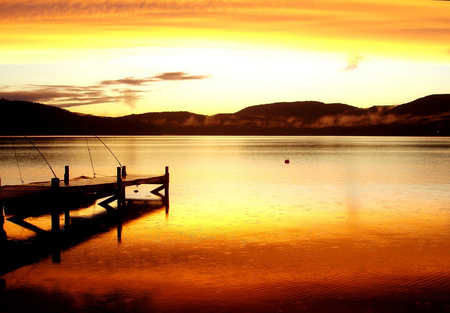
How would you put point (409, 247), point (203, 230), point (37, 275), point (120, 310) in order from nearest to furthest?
point (120, 310) → point (37, 275) → point (409, 247) → point (203, 230)

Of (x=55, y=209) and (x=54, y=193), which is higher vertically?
(x=54, y=193)

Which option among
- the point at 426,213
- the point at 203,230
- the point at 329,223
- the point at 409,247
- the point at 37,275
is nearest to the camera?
the point at 37,275

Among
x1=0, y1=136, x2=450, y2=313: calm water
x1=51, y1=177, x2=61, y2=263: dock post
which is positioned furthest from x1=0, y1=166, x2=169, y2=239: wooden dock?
x1=0, y1=136, x2=450, y2=313: calm water

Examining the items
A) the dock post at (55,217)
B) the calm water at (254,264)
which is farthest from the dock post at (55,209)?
the calm water at (254,264)

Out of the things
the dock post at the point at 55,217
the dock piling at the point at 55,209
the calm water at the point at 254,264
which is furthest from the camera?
the dock piling at the point at 55,209

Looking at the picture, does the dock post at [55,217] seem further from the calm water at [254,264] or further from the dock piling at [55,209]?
the calm water at [254,264]

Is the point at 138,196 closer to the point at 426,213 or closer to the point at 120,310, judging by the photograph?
the point at 426,213

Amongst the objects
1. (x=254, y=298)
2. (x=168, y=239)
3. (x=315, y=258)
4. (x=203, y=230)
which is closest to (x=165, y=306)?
(x=254, y=298)

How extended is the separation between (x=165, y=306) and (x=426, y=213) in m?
17.0

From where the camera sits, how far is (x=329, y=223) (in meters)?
21.1

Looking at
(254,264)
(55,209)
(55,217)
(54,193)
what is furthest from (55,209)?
(254,264)

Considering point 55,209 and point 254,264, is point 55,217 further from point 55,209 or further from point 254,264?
point 254,264

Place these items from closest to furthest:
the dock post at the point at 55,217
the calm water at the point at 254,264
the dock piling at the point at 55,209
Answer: the calm water at the point at 254,264
the dock post at the point at 55,217
the dock piling at the point at 55,209

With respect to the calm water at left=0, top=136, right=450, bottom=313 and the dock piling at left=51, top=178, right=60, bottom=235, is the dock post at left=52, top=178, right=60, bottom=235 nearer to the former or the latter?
the dock piling at left=51, top=178, right=60, bottom=235
